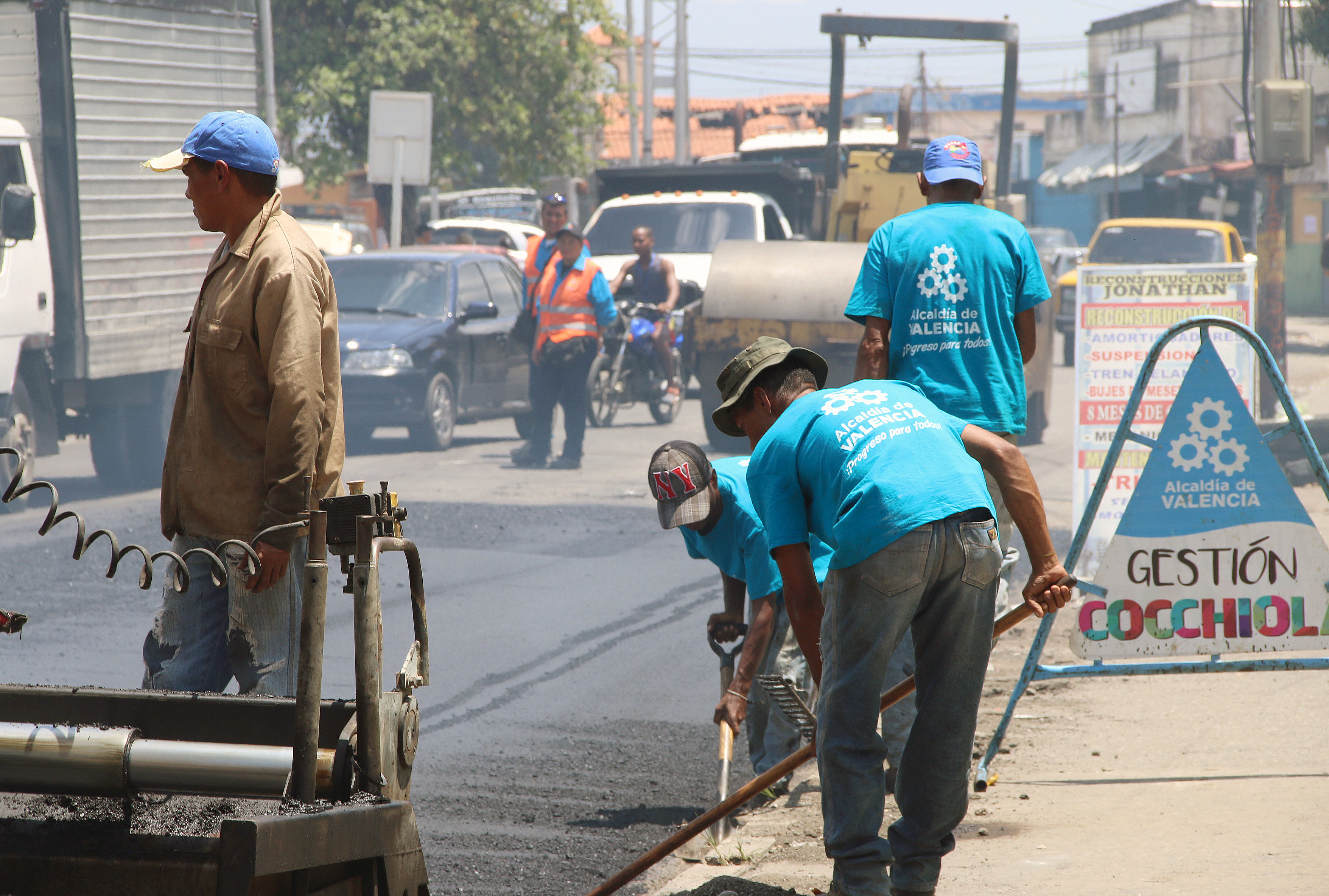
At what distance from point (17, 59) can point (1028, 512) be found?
8708 mm

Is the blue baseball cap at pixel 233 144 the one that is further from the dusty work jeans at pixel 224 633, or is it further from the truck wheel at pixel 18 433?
the truck wheel at pixel 18 433

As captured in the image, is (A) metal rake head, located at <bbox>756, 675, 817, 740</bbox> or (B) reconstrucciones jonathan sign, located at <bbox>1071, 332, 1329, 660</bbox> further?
(B) reconstrucciones jonathan sign, located at <bbox>1071, 332, 1329, 660</bbox>

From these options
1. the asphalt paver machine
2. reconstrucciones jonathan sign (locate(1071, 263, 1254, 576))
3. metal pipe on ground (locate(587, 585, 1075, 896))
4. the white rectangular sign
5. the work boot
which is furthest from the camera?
the white rectangular sign

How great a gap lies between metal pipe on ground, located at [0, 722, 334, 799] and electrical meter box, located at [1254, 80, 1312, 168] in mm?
11673

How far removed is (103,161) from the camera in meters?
10.6

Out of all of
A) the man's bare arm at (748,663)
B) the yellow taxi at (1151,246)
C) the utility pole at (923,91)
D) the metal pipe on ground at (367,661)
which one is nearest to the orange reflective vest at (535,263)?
the man's bare arm at (748,663)

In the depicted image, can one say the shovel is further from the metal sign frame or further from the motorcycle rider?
the motorcycle rider

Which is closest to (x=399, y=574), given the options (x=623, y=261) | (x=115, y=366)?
(x=115, y=366)

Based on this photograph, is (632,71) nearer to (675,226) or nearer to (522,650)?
(675,226)

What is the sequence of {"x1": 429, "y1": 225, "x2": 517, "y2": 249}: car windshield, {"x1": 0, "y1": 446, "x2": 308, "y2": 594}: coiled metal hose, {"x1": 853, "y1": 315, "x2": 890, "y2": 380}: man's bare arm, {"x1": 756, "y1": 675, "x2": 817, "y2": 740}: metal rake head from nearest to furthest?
1. {"x1": 0, "y1": 446, "x2": 308, "y2": 594}: coiled metal hose
2. {"x1": 756, "y1": 675, "x2": 817, "y2": 740}: metal rake head
3. {"x1": 853, "y1": 315, "x2": 890, "y2": 380}: man's bare arm
4. {"x1": 429, "y1": 225, "x2": 517, "y2": 249}: car windshield

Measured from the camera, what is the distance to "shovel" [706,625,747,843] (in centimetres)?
419

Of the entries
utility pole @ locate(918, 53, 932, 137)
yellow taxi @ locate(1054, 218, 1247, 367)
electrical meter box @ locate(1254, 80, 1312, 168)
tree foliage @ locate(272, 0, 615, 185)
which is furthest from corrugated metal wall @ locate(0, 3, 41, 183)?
utility pole @ locate(918, 53, 932, 137)

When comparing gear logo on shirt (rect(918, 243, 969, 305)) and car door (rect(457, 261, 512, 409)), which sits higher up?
gear logo on shirt (rect(918, 243, 969, 305))

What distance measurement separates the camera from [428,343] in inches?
470
